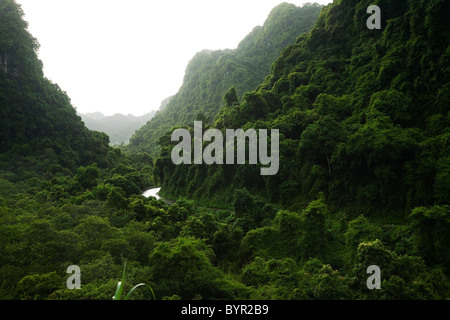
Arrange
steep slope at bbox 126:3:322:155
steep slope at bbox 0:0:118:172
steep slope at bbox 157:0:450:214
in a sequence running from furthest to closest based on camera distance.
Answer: steep slope at bbox 126:3:322:155, steep slope at bbox 0:0:118:172, steep slope at bbox 157:0:450:214

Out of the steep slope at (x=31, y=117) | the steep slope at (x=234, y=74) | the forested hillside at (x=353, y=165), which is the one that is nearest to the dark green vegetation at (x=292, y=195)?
the forested hillside at (x=353, y=165)

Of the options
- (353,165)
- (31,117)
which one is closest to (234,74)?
(31,117)

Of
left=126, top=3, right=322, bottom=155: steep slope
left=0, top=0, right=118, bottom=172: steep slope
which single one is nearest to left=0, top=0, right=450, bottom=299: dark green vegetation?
left=0, top=0, right=118, bottom=172: steep slope

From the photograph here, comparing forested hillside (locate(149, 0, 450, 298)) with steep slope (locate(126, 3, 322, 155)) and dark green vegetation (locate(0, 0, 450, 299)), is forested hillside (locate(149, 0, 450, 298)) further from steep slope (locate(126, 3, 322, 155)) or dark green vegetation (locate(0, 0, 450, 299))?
steep slope (locate(126, 3, 322, 155))

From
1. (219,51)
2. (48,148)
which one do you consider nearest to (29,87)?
(48,148)

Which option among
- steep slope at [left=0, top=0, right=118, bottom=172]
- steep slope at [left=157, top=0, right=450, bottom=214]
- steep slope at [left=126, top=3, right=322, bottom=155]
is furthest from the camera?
steep slope at [left=126, top=3, right=322, bottom=155]

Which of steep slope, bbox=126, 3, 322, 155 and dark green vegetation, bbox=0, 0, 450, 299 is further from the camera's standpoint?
steep slope, bbox=126, 3, 322, 155

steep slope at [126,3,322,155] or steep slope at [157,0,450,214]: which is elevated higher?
steep slope at [126,3,322,155]
